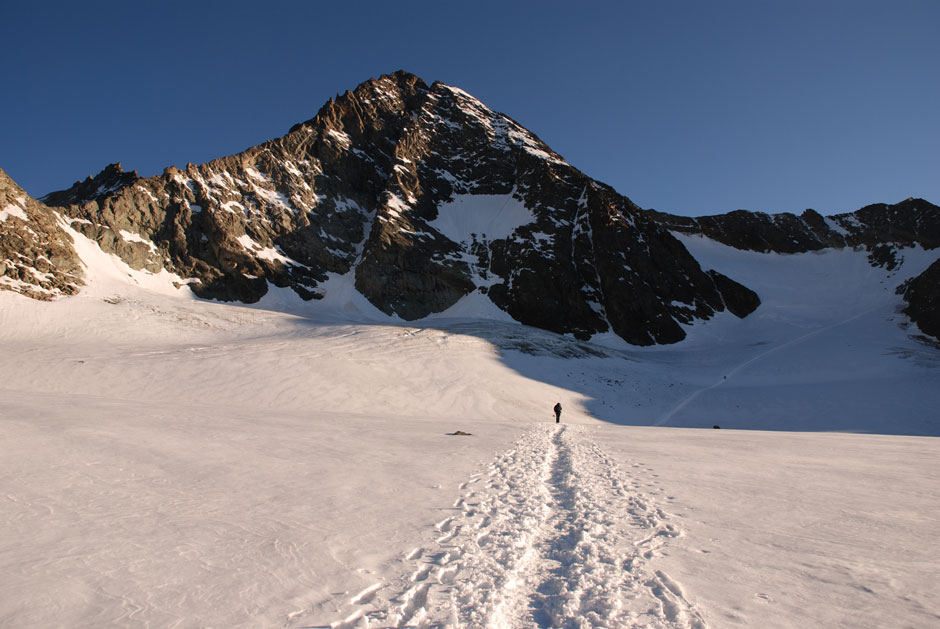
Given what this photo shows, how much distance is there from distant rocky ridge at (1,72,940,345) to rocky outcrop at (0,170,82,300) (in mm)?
4922

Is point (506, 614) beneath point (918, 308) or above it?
beneath

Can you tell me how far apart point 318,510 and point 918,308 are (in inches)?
2822

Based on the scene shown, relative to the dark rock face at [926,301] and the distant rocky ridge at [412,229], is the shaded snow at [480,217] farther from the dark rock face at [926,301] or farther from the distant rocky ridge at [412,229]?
the dark rock face at [926,301]

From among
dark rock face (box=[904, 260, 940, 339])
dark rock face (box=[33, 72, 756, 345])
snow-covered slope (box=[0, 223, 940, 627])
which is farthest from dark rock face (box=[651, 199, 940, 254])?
snow-covered slope (box=[0, 223, 940, 627])

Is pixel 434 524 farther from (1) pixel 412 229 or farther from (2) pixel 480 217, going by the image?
(2) pixel 480 217

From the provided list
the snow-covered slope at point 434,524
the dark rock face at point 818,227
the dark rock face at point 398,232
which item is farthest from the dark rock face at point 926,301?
the snow-covered slope at point 434,524

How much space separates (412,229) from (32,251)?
41.4 metres

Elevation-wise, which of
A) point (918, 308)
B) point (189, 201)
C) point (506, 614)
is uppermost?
point (189, 201)

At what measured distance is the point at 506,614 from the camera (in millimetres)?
3605

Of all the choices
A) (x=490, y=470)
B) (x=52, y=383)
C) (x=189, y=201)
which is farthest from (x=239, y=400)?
(x=189, y=201)

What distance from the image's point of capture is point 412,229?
66625mm

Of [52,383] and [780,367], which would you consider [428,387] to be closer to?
[52,383]

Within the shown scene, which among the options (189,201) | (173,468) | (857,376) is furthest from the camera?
(189,201)

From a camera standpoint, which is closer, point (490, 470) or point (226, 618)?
point (226, 618)
